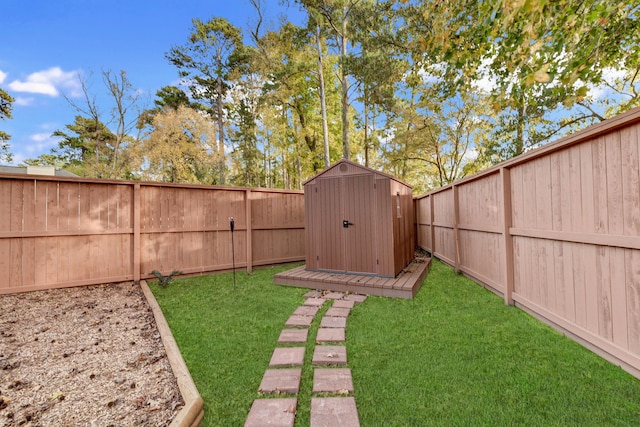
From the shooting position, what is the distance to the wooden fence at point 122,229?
13.3 ft

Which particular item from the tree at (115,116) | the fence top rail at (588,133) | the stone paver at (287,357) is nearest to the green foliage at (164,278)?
the stone paver at (287,357)

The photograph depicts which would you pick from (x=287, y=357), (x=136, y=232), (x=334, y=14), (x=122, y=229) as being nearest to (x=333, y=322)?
(x=287, y=357)

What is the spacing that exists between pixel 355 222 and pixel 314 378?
10.3 ft

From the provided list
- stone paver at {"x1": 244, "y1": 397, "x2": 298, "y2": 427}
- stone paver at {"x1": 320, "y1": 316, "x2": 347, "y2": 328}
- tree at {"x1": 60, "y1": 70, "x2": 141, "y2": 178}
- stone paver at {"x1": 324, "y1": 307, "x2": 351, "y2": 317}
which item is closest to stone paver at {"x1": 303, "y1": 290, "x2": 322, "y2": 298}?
stone paver at {"x1": 324, "y1": 307, "x2": 351, "y2": 317}

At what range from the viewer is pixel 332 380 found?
2021mm

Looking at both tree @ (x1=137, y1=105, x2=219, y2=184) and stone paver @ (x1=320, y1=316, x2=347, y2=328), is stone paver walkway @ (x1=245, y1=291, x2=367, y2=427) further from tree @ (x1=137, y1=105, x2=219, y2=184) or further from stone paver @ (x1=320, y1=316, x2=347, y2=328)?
tree @ (x1=137, y1=105, x2=219, y2=184)

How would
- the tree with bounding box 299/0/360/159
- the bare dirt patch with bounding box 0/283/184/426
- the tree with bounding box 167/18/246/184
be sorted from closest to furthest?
the bare dirt patch with bounding box 0/283/184/426
the tree with bounding box 299/0/360/159
the tree with bounding box 167/18/246/184

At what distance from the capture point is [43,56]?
13688mm

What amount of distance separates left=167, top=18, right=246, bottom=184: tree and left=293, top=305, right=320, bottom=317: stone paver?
500 inches

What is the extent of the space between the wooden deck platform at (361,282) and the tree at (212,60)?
11526mm

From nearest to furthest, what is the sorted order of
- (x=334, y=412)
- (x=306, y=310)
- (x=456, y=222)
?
1. (x=334, y=412)
2. (x=306, y=310)
3. (x=456, y=222)

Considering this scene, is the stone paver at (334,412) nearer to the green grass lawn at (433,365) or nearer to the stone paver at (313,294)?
the green grass lawn at (433,365)

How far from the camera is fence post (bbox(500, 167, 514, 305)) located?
3.49 m

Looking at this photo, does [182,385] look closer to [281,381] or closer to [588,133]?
[281,381]
